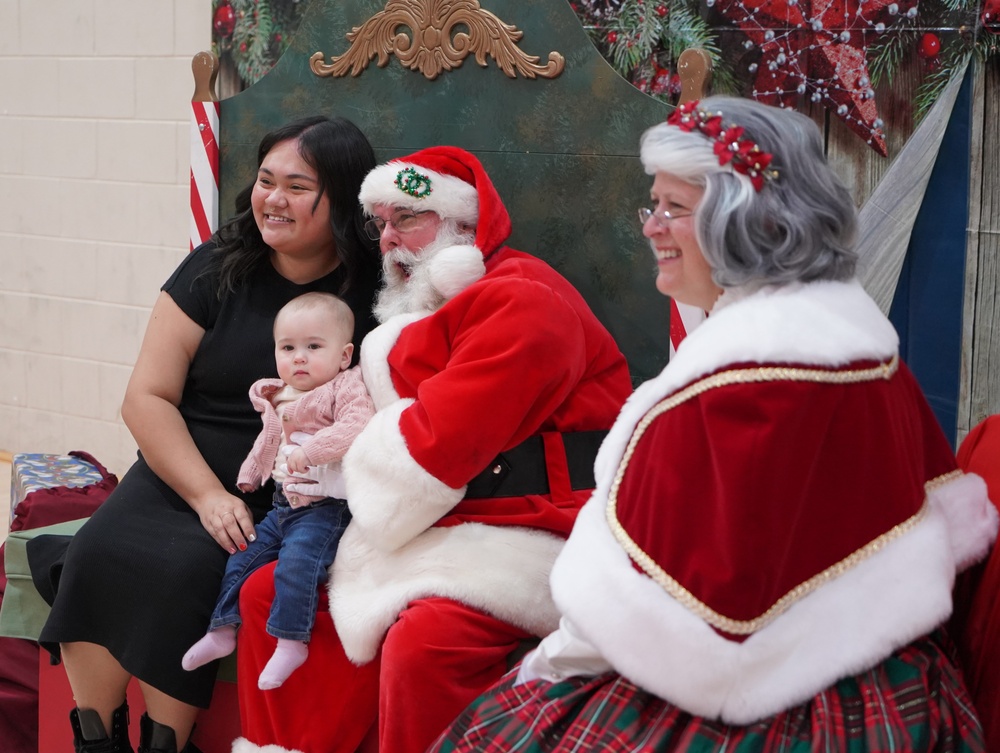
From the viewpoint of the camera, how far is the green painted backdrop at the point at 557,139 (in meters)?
2.71

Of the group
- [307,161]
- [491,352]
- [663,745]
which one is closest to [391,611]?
[491,352]

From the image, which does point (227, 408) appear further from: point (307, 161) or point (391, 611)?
point (391, 611)

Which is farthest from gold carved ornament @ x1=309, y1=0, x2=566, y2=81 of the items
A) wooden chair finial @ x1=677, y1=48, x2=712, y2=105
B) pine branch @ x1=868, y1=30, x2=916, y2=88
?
pine branch @ x1=868, y1=30, x2=916, y2=88

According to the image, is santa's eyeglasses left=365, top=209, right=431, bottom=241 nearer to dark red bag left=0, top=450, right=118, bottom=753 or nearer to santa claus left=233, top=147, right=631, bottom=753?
santa claus left=233, top=147, right=631, bottom=753

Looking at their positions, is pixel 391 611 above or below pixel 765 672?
below

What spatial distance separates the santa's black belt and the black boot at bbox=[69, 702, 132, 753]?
988 millimetres

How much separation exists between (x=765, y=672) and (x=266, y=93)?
2.29 metres

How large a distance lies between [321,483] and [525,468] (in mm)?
444

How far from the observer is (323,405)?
8.35ft

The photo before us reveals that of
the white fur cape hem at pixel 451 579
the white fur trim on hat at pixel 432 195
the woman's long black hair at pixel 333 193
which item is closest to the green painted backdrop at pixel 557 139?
the woman's long black hair at pixel 333 193

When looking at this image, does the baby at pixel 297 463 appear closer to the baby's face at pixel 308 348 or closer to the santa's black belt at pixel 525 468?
the baby's face at pixel 308 348

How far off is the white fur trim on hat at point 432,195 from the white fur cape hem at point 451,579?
725 millimetres

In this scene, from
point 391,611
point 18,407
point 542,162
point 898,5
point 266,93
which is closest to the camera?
point 391,611

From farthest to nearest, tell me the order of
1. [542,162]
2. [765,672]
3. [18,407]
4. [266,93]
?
1. [18,407]
2. [266,93]
3. [542,162]
4. [765,672]
